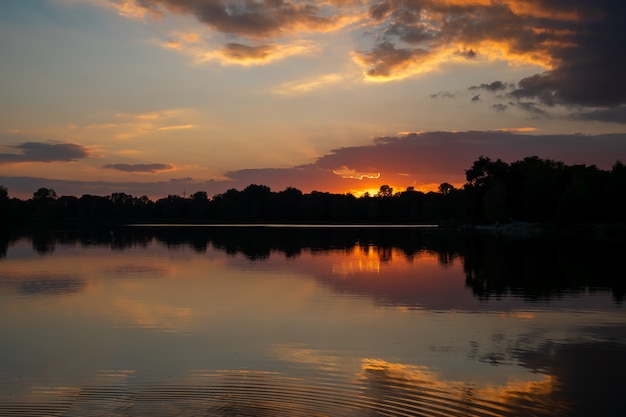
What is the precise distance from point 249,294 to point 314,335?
7.98m

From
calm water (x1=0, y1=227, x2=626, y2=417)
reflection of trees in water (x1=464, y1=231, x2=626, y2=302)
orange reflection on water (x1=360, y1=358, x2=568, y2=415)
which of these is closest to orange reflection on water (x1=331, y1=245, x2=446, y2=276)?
reflection of trees in water (x1=464, y1=231, x2=626, y2=302)

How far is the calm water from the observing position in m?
9.96

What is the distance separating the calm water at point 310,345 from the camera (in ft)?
32.7

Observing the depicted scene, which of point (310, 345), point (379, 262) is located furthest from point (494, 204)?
point (310, 345)

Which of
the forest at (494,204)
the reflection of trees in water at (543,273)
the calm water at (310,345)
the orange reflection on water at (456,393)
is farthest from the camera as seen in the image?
the forest at (494,204)

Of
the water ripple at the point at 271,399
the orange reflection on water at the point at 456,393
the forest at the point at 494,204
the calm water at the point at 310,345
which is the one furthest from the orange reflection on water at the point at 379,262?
the forest at the point at 494,204

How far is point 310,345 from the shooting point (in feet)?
46.7

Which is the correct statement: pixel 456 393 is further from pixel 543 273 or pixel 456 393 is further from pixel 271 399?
pixel 543 273

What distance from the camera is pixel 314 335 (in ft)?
50.7

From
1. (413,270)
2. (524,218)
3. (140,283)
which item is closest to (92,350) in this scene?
(140,283)

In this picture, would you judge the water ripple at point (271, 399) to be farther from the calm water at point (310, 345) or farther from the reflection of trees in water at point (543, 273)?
the reflection of trees in water at point (543, 273)

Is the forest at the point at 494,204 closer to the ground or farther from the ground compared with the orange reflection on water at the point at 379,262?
farther from the ground

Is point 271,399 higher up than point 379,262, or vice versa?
point 379,262

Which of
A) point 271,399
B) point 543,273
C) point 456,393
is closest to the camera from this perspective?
point 271,399
